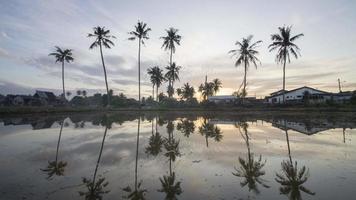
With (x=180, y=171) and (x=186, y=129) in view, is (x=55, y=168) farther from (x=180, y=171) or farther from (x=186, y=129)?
(x=186, y=129)

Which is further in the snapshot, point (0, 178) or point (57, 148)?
point (57, 148)

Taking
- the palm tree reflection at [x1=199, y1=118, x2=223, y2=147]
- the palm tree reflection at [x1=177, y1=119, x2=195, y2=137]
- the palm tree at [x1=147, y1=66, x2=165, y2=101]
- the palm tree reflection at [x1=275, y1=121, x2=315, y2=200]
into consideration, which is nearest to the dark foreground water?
the palm tree reflection at [x1=275, y1=121, x2=315, y2=200]

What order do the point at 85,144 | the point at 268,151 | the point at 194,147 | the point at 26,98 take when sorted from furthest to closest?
the point at 26,98, the point at 85,144, the point at 194,147, the point at 268,151

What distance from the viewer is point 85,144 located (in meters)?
14.9

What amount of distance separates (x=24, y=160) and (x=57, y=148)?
2907mm

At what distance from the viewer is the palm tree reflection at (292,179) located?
6.61 meters

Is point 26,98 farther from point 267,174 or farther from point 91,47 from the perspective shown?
point 267,174

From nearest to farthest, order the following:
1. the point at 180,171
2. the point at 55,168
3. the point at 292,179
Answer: the point at 292,179 → the point at 180,171 → the point at 55,168

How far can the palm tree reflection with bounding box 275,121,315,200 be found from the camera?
6.61 meters

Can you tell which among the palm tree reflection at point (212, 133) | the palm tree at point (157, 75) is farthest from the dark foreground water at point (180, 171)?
the palm tree at point (157, 75)

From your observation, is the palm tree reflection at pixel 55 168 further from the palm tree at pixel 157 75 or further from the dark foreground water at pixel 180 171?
the palm tree at pixel 157 75

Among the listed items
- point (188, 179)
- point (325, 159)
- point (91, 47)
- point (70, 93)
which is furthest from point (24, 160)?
point (70, 93)

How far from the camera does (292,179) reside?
7.80 meters

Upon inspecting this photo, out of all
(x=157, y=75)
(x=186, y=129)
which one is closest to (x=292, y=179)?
(x=186, y=129)
